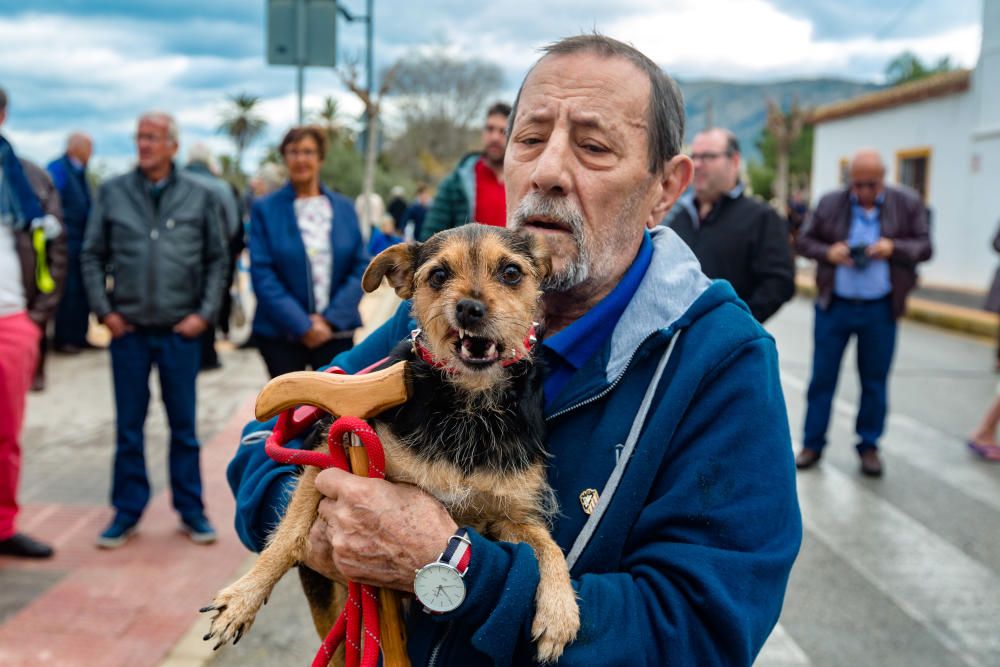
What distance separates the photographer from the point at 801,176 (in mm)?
58156

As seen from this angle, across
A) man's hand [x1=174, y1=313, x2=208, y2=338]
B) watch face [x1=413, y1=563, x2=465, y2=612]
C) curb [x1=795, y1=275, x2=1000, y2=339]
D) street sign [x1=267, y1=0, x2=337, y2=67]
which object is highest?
street sign [x1=267, y1=0, x2=337, y2=67]

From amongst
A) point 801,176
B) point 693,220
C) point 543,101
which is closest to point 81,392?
point 693,220

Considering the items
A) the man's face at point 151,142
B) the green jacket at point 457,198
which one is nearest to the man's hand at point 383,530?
the man's face at point 151,142

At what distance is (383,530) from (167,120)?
14.7ft

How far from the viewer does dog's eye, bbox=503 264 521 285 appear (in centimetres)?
203

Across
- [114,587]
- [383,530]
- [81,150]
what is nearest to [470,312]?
[383,530]

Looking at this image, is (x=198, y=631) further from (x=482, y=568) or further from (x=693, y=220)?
(x=693, y=220)

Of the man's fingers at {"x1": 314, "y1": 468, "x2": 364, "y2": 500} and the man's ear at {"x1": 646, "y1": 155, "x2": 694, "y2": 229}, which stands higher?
the man's ear at {"x1": 646, "y1": 155, "x2": 694, "y2": 229}

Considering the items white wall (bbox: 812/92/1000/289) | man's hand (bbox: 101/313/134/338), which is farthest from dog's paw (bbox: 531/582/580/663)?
white wall (bbox: 812/92/1000/289)

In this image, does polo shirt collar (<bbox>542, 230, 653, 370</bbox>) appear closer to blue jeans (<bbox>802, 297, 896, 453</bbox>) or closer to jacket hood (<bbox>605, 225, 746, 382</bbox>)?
jacket hood (<bbox>605, 225, 746, 382</bbox>)

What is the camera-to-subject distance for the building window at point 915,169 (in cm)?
2120

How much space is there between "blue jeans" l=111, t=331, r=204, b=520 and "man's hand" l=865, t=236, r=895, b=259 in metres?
5.36

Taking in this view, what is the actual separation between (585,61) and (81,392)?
846cm

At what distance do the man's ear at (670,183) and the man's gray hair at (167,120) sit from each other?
4002mm
